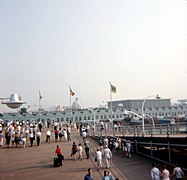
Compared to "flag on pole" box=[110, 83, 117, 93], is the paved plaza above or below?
below

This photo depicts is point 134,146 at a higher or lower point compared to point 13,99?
lower

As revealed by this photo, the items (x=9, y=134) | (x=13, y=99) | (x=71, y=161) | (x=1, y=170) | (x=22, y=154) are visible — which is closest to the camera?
(x=1, y=170)

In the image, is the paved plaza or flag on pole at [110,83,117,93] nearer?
the paved plaza

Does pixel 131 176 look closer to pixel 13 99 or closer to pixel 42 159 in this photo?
pixel 42 159

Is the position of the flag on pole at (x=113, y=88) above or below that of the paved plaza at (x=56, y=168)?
above

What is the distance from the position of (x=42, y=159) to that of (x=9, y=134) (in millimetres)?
7410

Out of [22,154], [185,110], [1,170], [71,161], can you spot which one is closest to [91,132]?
[22,154]

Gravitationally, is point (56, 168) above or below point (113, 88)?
below

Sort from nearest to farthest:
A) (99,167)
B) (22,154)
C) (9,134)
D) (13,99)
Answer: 1. (99,167)
2. (22,154)
3. (9,134)
4. (13,99)

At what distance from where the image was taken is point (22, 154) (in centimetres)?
1953

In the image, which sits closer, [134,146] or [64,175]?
[64,175]

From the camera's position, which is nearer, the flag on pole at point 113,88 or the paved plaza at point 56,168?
the paved plaza at point 56,168

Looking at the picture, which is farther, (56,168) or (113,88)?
(113,88)

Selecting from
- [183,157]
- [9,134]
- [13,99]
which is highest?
[13,99]
